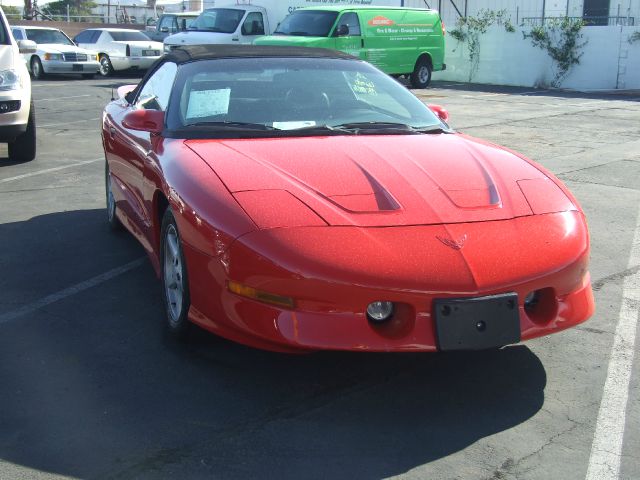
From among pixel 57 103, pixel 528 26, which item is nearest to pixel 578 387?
pixel 57 103

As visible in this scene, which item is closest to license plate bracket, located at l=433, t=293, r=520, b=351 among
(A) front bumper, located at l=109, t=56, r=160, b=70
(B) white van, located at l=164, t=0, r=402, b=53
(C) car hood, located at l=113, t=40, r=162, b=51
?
(B) white van, located at l=164, t=0, r=402, b=53

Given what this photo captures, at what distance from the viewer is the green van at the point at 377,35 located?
1975 cm

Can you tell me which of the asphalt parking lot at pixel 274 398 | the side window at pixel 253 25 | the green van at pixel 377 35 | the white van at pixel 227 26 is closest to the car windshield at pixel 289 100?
the asphalt parking lot at pixel 274 398

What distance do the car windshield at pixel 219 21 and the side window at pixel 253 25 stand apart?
24 cm

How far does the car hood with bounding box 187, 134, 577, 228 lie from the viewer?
3.87 metres

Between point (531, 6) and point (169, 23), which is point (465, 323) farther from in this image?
point (169, 23)

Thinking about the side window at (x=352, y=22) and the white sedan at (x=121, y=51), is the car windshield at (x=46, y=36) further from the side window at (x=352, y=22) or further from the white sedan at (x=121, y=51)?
the side window at (x=352, y=22)

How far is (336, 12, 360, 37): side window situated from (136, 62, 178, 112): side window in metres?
14.6

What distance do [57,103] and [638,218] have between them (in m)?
12.5

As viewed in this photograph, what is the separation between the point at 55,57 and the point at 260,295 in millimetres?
21793

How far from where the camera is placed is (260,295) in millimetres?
3660

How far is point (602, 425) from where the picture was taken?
360cm

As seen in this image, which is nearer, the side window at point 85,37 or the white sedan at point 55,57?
the white sedan at point 55,57

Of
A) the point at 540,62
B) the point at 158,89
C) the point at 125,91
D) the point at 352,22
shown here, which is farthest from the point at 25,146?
the point at 540,62
